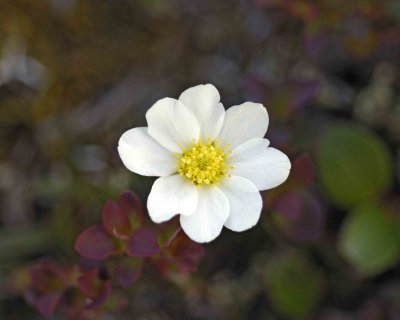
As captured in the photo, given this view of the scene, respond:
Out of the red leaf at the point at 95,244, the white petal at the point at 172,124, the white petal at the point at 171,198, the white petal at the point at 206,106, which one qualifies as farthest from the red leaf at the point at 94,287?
the white petal at the point at 206,106

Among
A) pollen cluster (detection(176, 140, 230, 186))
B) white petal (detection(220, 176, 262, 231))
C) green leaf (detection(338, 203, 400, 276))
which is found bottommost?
green leaf (detection(338, 203, 400, 276))

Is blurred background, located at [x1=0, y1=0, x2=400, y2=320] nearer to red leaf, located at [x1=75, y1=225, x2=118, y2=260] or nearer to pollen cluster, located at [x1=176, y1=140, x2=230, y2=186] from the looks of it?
pollen cluster, located at [x1=176, y1=140, x2=230, y2=186]

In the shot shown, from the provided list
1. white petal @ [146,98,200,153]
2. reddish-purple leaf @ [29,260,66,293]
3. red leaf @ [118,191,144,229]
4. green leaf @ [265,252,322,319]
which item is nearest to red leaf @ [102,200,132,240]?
red leaf @ [118,191,144,229]

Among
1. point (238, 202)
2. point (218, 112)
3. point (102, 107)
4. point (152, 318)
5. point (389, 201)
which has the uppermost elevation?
point (218, 112)

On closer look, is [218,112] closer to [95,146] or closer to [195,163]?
[195,163]

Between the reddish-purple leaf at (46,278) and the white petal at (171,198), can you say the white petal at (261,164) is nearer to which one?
the white petal at (171,198)

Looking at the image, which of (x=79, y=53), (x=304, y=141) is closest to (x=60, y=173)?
(x=79, y=53)
